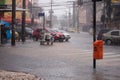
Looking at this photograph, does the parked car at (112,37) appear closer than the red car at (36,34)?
Yes

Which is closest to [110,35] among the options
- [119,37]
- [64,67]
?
[119,37]

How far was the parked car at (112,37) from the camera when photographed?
131 feet

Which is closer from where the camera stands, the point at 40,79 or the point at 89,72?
the point at 40,79

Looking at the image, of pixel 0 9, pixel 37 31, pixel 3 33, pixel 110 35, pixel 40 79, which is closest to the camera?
pixel 40 79

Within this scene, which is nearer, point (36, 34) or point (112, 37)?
point (112, 37)

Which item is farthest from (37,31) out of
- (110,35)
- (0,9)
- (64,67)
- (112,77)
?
(112,77)

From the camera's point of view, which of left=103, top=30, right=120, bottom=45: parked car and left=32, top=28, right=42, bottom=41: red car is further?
left=32, top=28, right=42, bottom=41: red car

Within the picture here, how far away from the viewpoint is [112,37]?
1585 inches

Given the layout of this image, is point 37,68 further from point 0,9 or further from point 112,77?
point 0,9

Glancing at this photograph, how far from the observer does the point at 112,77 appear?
13.9 m

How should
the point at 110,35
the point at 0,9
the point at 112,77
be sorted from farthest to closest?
1. the point at 110,35
2. the point at 0,9
3. the point at 112,77

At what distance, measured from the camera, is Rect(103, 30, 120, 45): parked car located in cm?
4001

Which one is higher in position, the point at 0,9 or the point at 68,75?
the point at 0,9

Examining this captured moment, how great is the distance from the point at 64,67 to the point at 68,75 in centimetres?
277
